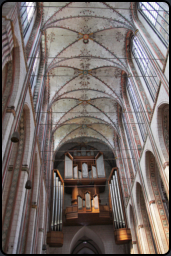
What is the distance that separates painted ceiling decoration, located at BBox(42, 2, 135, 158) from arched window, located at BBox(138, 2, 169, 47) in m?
1.37

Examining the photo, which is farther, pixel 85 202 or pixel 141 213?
pixel 85 202

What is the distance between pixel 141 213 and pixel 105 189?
815 cm

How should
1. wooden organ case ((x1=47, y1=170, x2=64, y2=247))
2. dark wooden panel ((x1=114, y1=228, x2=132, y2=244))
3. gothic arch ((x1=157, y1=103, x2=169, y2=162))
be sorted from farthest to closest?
1. dark wooden panel ((x1=114, y1=228, x2=132, y2=244))
2. wooden organ case ((x1=47, y1=170, x2=64, y2=247))
3. gothic arch ((x1=157, y1=103, x2=169, y2=162))

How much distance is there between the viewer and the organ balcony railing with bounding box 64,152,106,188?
777 inches

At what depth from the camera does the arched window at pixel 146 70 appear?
11312 mm

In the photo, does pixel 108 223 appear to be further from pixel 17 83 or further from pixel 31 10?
pixel 31 10

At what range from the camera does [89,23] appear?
15.2m

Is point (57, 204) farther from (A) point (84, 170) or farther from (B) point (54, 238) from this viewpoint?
(A) point (84, 170)

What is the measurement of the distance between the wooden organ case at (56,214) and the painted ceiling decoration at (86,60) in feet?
13.4

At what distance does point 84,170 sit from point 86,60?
32.1 ft

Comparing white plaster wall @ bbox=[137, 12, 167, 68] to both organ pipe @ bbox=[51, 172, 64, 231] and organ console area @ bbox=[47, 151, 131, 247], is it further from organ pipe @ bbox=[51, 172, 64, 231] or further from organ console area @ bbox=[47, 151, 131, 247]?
organ pipe @ bbox=[51, 172, 64, 231]

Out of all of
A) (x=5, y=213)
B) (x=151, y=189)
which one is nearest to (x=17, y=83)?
(x=5, y=213)

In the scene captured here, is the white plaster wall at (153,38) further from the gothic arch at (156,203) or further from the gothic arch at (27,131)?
the gothic arch at (27,131)

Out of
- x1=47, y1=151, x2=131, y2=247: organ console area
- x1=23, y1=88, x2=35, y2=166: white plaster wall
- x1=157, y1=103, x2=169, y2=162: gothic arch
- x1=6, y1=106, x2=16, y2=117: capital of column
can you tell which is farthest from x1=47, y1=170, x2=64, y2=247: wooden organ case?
x1=6, y1=106, x2=16, y2=117: capital of column
